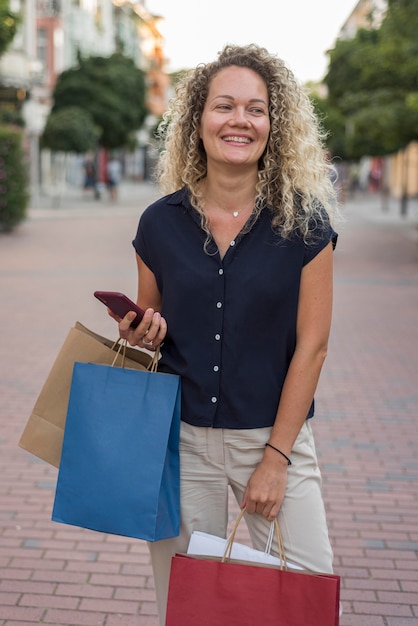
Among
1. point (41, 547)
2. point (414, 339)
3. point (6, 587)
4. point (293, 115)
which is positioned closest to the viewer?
point (293, 115)

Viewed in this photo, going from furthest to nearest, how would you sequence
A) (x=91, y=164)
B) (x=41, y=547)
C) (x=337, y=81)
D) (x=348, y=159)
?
(x=348, y=159), (x=91, y=164), (x=337, y=81), (x=41, y=547)

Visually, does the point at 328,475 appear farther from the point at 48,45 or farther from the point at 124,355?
the point at 48,45

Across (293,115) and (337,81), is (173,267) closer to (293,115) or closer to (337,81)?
(293,115)

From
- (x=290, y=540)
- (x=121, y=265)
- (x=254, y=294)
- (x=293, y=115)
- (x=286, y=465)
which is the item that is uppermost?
(x=293, y=115)

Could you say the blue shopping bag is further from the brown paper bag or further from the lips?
the lips

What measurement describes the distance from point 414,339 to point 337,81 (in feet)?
84.3

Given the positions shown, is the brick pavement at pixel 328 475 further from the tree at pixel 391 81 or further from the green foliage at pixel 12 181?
the green foliage at pixel 12 181

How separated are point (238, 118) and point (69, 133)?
1215 inches

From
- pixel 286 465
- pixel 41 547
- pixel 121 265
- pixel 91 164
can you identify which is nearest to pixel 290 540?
pixel 286 465

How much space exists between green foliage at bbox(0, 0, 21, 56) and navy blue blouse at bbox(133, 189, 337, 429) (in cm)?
1967

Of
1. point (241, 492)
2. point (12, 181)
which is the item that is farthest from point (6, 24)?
point (241, 492)

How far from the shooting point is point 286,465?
89.8 inches

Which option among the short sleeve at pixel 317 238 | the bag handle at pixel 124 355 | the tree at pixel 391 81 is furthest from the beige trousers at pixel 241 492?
the tree at pixel 391 81

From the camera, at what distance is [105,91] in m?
38.0
